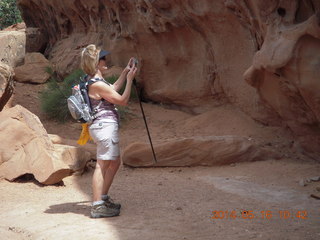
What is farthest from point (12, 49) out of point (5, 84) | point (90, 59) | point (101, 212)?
point (101, 212)

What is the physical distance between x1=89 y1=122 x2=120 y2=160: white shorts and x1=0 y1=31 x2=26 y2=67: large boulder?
1043cm

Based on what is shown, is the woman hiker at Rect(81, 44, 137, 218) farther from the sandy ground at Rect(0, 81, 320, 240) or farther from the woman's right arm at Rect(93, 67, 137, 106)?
the sandy ground at Rect(0, 81, 320, 240)

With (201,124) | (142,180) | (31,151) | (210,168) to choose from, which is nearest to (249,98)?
(201,124)

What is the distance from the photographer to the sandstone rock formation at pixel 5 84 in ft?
26.2

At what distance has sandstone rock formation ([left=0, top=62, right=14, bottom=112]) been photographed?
7.98m

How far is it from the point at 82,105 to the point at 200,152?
2755 millimetres

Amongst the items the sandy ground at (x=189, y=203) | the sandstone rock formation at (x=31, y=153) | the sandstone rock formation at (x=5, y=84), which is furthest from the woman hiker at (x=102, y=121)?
the sandstone rock formation at (x=5, y=84)

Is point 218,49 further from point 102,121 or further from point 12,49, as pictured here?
point 12,49

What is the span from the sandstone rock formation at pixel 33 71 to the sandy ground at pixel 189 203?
23.2ft

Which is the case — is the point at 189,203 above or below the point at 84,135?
below

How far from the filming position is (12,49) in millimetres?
15156

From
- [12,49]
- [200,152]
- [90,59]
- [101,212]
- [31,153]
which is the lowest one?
[12,49]

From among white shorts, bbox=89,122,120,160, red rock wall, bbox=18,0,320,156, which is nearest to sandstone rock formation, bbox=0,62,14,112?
red rock wall, bbox=18,0,320,156

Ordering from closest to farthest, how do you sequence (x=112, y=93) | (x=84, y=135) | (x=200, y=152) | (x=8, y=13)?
(x=112, y=93) → (x=84, y=135) → (x=200, y=152) → (x=8, y=13)
